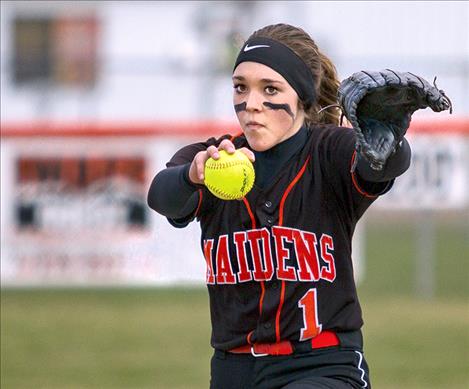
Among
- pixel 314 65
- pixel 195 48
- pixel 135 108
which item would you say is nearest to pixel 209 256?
pixel 314 65

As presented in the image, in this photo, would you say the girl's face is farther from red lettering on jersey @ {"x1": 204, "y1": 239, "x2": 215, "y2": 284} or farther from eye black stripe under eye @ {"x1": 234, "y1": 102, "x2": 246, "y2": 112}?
red lettering on jersey @ {"x1": 204, "y1": 239, "x2": 215, "y2": 284}

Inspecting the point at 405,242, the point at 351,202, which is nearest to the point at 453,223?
the point at 405,242

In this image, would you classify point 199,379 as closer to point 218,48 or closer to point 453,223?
point 218,48

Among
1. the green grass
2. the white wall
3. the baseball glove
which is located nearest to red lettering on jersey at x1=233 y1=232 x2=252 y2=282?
the baseball glove

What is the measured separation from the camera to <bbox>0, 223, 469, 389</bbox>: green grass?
7866 millimetres

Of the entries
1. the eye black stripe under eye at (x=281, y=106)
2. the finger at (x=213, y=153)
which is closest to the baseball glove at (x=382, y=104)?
the eye black stripe under eye at (x=281, y=106)

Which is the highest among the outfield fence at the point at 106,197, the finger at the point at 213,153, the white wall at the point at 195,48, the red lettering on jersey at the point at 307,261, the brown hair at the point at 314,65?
the white wall at the point at 195,48

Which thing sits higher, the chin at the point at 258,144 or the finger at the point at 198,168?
the chin at the point at 258,144

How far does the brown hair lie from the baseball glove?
0.43 metres

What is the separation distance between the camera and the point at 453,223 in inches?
821

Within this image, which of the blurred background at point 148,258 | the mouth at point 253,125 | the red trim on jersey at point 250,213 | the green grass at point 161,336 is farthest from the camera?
the blurred background at point 148,258

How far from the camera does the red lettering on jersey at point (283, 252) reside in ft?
13.2

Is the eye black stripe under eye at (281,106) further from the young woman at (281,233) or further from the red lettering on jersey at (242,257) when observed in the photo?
the red lettering on jersey at (242,257)

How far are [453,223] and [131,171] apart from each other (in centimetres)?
1064
